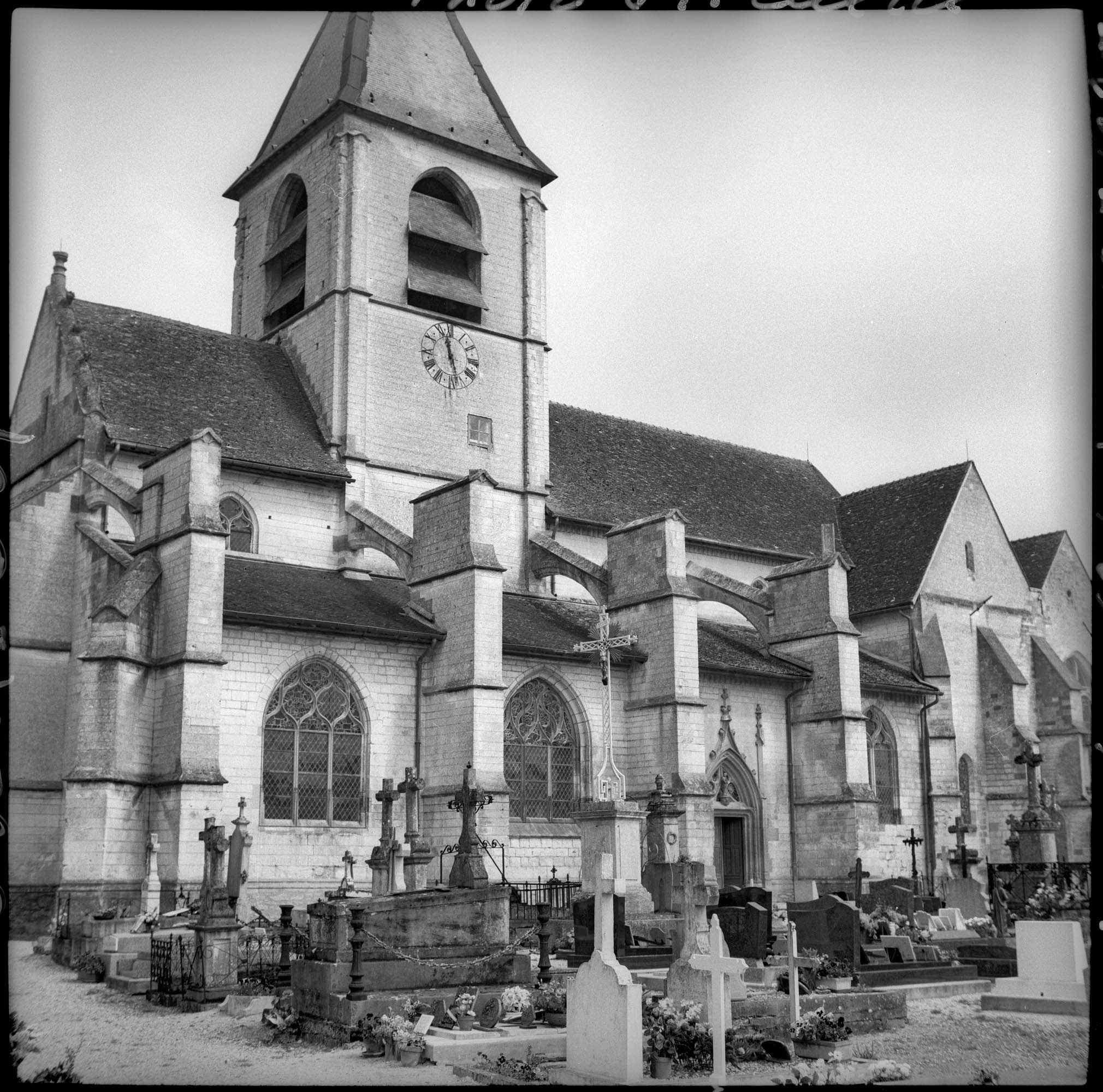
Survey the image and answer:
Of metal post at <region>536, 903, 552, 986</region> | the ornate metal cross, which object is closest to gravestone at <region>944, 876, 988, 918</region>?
the ornate metal cross

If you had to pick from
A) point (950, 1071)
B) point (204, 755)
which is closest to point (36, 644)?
point (204, 755)

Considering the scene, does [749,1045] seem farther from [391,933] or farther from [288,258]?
[288,258]

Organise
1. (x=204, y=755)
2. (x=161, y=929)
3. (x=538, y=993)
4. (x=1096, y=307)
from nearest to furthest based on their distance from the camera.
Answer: (x=1096, y=307)
(x=538, y=993)
(x=161, y=929)
(x=204, y=755)

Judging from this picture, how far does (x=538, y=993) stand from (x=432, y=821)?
33.4 ft

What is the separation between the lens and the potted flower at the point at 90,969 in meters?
16.6

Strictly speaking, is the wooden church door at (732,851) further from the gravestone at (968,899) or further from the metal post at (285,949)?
the metal post at (285,949)

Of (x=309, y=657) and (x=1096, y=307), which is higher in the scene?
(x=1096, y=307)

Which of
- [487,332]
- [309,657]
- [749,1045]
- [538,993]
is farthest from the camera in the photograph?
[487,332]

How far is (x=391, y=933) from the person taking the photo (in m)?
14.0

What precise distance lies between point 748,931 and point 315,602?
10.5 meters

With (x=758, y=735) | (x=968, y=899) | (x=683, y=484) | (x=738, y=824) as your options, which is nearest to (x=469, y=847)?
(x=968, y=899)

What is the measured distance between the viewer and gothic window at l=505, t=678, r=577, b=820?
2494 centimetres

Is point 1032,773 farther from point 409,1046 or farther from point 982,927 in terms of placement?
point 409,1046

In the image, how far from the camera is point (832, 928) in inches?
656
